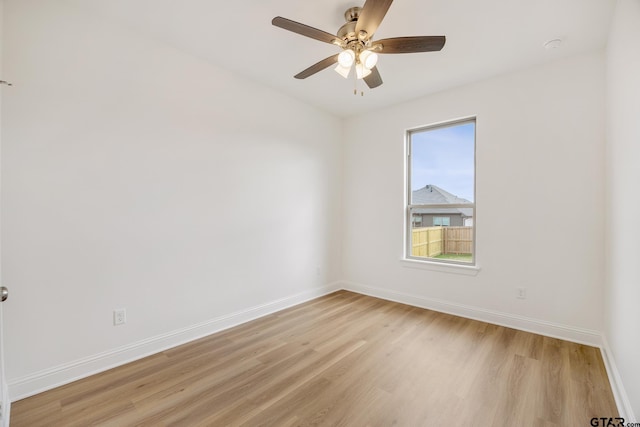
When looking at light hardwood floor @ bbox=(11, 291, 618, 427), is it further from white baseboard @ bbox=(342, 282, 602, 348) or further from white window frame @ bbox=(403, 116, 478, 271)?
white window frame @ bbox=(403, 116, 478, 271)

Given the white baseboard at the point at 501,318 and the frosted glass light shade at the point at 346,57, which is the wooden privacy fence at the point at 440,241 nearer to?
the white baseboard at the point at 501,318

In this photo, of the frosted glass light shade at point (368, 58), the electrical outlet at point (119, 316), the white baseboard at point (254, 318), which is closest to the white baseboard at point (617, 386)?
the white baseboard at point (254, 318)

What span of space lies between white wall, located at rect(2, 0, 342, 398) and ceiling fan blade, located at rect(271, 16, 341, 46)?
4.40 feet

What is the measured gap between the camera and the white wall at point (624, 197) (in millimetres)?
1508

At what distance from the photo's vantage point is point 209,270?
9.18 feet

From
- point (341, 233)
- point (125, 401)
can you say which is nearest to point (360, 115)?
point (341, 233)

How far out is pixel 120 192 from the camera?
2.23 meters

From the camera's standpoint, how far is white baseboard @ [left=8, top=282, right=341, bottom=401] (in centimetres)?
186

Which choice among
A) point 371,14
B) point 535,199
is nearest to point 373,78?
point 371,14

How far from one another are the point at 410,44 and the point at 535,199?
2.06 metres

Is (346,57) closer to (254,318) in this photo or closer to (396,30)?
(396,30)

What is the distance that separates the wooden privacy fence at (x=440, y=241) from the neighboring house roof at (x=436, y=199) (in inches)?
8.3

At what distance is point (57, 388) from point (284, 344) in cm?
161

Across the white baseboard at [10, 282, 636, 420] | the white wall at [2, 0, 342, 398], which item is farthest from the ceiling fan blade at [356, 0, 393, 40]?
the white baseboard at [10, 282, 636, 420]
